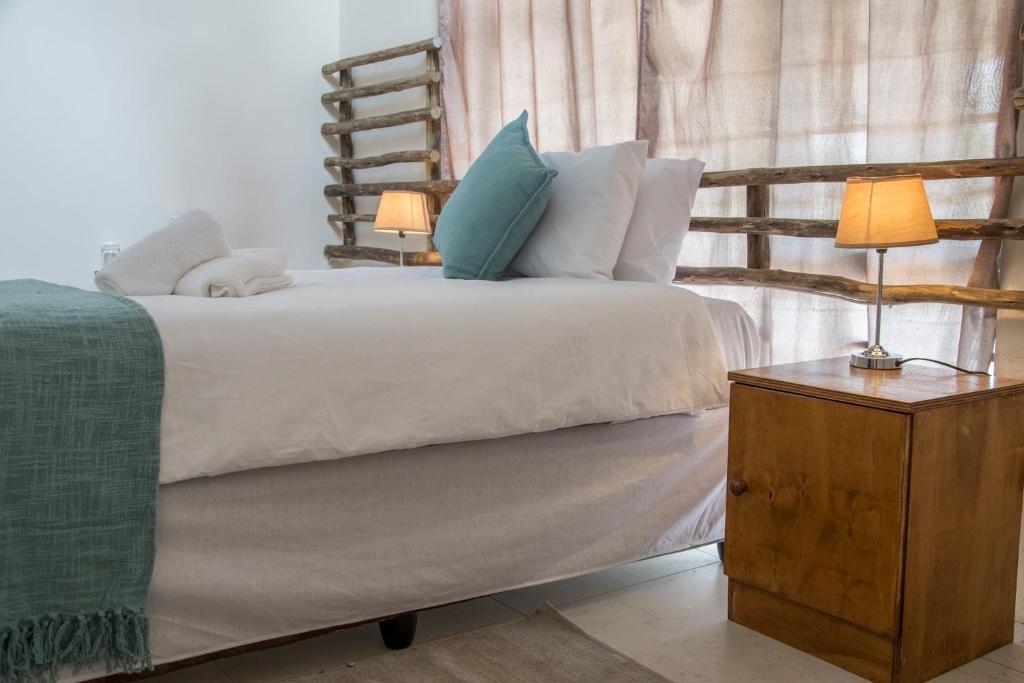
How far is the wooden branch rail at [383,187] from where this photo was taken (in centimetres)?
430

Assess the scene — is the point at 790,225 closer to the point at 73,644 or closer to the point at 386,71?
the point at 73,644

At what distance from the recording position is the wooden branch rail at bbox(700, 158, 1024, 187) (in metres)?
2.30

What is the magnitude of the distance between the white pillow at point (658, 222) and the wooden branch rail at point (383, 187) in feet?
5.75

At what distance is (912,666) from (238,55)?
4.55 metres

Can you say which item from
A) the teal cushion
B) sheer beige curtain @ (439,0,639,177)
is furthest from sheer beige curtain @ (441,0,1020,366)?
the teal cushion

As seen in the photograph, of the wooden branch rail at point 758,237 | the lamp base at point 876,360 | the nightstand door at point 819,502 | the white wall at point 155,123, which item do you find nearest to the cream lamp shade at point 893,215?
the lamp base at point 876,360

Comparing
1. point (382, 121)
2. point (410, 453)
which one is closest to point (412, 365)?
point (410, 453)

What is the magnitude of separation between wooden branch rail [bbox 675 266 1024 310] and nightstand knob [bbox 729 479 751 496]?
34.6 inches

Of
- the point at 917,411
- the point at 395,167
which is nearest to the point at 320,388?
the point at 917,411

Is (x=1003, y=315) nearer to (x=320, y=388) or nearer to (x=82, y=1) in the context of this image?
(x=320, y=388)

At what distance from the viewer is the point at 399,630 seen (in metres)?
1.88

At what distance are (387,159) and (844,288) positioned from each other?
2.85 meters

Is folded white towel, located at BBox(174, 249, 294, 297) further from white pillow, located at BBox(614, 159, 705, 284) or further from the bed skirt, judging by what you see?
white pillow, located at BBox(614, 159, 705, 284)

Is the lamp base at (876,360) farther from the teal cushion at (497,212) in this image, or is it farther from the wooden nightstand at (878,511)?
the teal cushion at (497,212)
